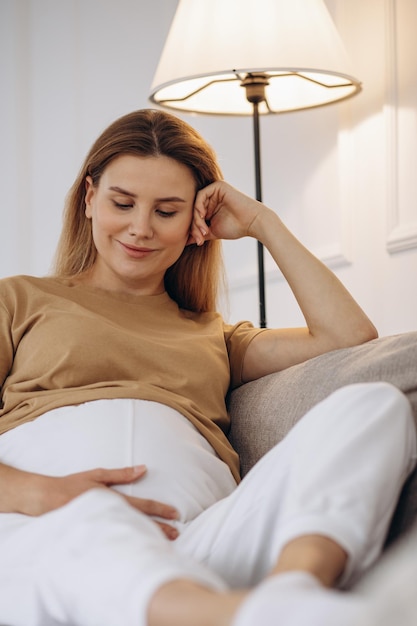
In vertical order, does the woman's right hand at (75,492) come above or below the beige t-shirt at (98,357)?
below

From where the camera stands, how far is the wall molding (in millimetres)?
2504

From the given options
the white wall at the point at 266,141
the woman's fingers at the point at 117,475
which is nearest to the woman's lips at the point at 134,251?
the woman's fingers at the point at 117,475

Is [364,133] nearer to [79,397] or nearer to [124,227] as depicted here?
[124,227]

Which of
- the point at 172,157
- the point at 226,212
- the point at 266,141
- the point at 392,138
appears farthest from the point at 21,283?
the point at 266,141

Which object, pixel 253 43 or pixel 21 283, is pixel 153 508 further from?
pixel 253 43

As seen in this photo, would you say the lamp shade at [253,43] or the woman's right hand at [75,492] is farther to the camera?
the lamp shade at [253,43]

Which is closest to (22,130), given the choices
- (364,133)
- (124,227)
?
(364,133)

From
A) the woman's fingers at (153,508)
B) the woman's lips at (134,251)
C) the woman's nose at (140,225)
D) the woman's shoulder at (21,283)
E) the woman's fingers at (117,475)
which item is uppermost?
the woman's nose at (140,225)

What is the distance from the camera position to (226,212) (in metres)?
1.97

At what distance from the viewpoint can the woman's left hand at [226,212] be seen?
6.27 ft

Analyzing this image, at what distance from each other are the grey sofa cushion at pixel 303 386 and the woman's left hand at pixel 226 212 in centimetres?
33

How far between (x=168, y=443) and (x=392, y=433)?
0.44 metres

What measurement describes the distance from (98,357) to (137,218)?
0.28 m

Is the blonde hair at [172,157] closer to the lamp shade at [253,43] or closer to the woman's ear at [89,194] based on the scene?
the woman's ear at [89,194]
